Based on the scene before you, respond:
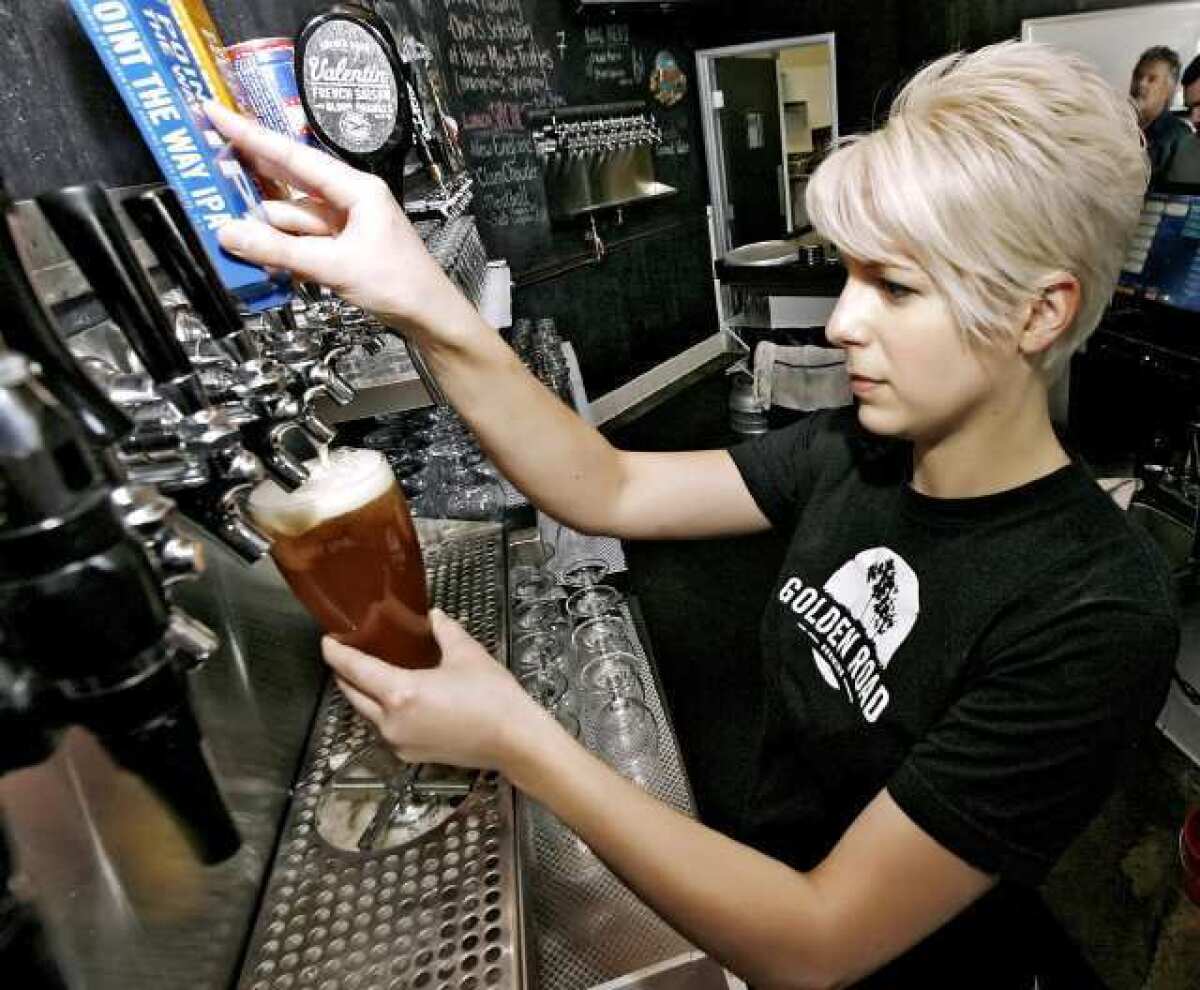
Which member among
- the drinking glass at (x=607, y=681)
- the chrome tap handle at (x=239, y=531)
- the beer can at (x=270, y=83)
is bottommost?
the drinking glass at (x=607, y=681)

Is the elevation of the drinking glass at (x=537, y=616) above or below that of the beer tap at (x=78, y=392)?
below

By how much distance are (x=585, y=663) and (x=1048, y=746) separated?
3.12 feet

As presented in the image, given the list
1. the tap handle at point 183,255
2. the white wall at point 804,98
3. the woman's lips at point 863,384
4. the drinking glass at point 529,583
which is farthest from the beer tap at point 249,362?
the white wall at point 804,98

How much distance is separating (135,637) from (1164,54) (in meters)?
4.94

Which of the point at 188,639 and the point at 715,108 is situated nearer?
the point at 188,639

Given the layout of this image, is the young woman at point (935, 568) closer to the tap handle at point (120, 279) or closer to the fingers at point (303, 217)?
the fingers at point (303, 217)

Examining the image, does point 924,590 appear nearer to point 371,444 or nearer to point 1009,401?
point 1009,401

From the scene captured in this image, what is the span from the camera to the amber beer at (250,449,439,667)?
733 millimetres

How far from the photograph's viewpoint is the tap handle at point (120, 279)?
1.41ft

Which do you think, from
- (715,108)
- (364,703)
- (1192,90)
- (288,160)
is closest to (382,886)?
(364,703)

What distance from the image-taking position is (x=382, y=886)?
0.84 m

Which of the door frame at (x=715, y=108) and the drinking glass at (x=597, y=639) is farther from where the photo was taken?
the door frame at (x=715, y=108)

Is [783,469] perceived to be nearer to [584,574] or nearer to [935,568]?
[935,568]

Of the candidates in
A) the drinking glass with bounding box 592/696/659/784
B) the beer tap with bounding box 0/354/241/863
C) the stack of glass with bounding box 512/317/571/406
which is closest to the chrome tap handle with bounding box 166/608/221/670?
the beer tap with bounding box 0/354/241/863
